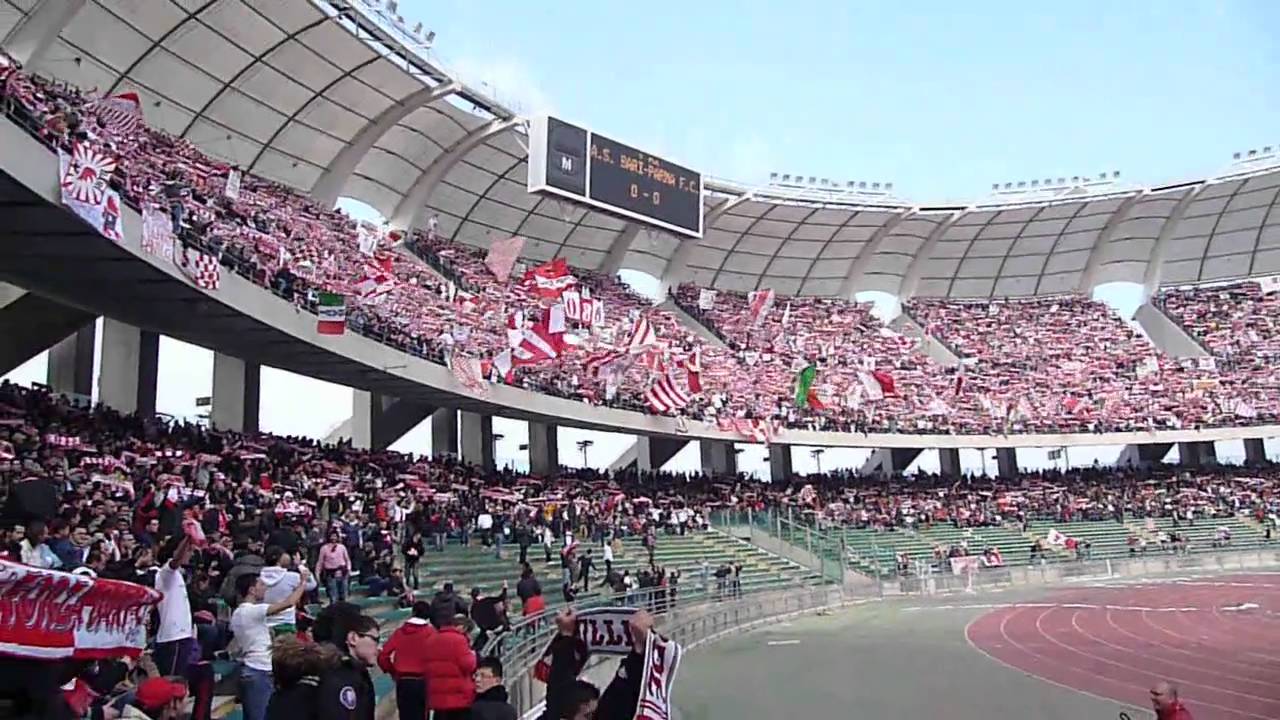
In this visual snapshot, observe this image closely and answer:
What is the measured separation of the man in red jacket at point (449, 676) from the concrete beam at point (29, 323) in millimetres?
20220

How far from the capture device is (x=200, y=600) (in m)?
9.57

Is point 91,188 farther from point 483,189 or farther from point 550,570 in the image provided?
point 483,189

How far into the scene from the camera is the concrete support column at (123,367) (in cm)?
2509

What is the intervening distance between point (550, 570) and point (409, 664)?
18759 millimetres

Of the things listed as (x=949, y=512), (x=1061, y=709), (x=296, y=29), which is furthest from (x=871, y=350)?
(x=1061, y=709)

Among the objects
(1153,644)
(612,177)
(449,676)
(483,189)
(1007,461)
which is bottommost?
(1153,644)

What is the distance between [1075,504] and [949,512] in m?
6.23

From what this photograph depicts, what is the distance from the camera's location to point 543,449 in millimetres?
42812

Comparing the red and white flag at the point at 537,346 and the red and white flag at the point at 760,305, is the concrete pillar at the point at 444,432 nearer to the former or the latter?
the red and white flag at the point at 537,346

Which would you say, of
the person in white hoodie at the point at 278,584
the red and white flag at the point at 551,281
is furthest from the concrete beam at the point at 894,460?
the person in white hoodie at the point at 278,584

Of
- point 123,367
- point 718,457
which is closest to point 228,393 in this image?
point 123,367

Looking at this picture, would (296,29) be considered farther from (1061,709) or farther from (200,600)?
(1061,709)

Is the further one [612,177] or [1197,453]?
[1197,453]

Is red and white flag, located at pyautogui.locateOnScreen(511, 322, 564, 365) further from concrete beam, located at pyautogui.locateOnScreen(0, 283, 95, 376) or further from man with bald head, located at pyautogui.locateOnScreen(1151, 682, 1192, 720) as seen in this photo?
man with bald head, located at pyautogui.locateOnScreen(1151, 682, 1192, 720)
